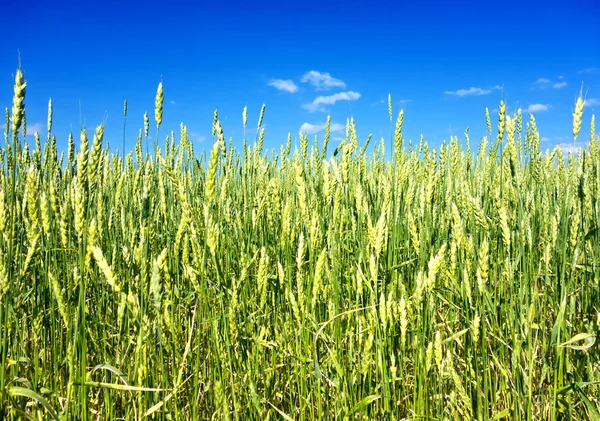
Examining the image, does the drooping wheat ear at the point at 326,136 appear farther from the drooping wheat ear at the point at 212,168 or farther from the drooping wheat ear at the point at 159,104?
the drooping wheat ear at the point at 212,168

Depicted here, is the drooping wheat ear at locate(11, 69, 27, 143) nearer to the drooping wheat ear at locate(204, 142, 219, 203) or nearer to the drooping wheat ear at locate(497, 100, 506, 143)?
the drooping wheat ear at locate(204, 142, 219, 203)

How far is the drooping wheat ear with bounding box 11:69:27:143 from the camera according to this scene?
3.43ft

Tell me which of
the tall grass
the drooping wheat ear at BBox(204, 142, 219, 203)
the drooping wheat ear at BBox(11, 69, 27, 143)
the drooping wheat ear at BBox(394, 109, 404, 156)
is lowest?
the tall grass

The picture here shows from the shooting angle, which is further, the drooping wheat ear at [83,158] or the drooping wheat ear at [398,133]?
the drooping wheat ear at [398,133]

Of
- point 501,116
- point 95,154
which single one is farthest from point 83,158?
point 501,116

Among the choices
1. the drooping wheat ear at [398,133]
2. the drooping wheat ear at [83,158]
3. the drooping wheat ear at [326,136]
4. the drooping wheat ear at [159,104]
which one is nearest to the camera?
the drooping wheat ear at [83,158]

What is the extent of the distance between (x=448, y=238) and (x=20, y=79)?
1.93 m

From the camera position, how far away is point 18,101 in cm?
108

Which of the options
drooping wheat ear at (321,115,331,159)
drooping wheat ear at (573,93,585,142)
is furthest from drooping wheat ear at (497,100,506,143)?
drooping wheat ear at (321,115,331,159)

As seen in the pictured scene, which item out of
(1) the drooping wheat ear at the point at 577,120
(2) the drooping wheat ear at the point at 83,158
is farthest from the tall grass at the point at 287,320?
(1) the drooping wheat ear at the point at 577,120

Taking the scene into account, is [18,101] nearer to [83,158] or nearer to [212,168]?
[83,158]

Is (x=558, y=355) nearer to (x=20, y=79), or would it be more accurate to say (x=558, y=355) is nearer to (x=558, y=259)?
(x=558, y=259)

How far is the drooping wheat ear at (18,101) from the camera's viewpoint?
3.43 feet

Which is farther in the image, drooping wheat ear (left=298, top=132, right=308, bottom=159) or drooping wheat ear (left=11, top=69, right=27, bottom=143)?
drooping wheat ear (left=298, top=132, right=308, bottom=159)
